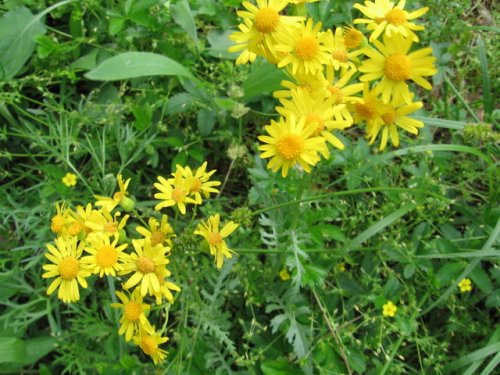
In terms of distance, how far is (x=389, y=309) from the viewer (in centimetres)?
184

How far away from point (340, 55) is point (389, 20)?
0.17 m

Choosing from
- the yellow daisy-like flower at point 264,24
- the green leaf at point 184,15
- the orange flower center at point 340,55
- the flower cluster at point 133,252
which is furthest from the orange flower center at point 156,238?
the green leaf at point 184,15

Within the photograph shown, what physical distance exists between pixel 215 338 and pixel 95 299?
0.55 meters

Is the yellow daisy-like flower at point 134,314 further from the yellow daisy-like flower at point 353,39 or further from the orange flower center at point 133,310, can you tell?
the yellow daisy-like flower at point 353,39

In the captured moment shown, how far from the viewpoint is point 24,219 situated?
6.71 feet

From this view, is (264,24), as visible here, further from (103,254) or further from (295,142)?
(103,254)

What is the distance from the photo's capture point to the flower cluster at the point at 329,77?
1.33m

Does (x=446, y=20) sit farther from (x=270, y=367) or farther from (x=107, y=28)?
(x=270, y=367)

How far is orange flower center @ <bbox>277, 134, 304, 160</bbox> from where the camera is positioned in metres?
1.33

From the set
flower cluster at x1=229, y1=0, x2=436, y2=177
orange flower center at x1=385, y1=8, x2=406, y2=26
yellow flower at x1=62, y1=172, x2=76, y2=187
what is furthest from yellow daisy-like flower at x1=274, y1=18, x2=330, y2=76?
yellow flower at x1=62, y1=172, x2=76, y2=187

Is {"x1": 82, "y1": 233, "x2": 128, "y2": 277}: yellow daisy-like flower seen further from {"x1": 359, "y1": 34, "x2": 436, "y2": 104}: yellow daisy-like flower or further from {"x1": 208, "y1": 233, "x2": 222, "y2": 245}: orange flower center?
{"x1": 359, "y1": 34, "x2": 436, "y2": 104}: yellow daisy-like flower

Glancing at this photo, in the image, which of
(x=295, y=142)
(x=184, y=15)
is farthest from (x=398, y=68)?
(x=184, y=15)

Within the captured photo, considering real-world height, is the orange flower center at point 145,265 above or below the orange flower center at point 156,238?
below

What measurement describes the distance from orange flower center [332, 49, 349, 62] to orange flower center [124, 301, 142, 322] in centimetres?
89
